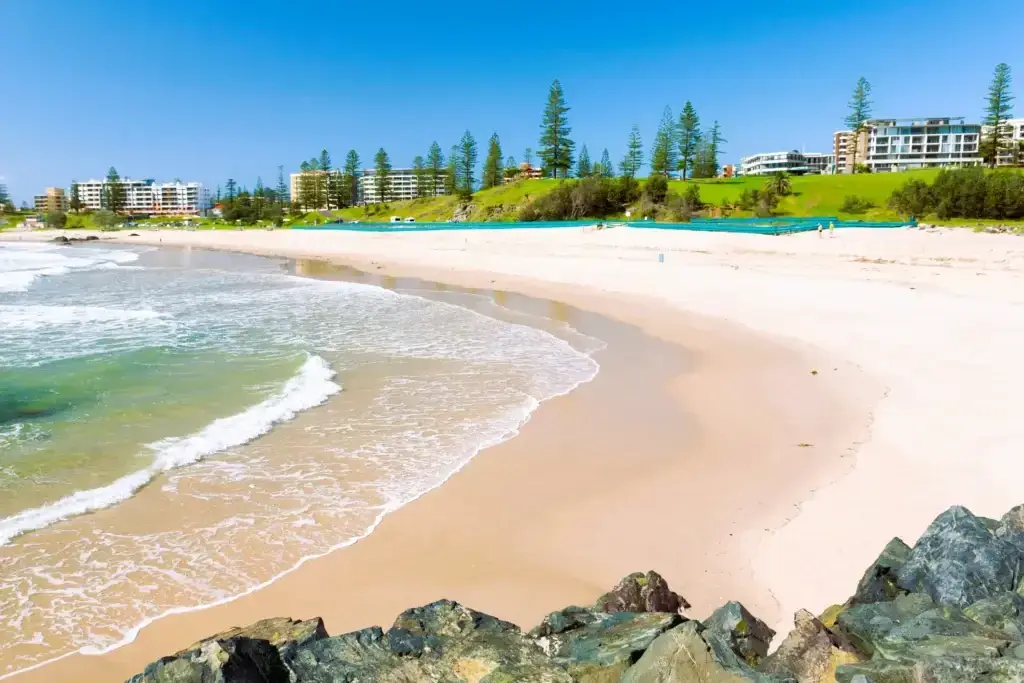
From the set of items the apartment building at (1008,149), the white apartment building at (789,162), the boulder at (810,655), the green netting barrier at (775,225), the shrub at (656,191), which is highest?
the white apartment building at (789,162)

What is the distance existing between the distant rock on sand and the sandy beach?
0.61m

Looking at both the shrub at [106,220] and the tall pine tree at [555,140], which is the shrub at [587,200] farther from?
the shrub at [106,220]

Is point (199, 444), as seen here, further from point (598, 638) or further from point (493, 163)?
point (493, 163)

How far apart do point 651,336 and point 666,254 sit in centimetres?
1653

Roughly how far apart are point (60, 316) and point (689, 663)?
62.6 feet

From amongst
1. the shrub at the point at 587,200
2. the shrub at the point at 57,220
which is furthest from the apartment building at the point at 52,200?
the shrub at the point at 587,200

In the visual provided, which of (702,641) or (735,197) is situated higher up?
(735,197)

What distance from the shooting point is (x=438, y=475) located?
665cm

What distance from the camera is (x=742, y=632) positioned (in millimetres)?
3467

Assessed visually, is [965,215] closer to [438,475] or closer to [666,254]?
[666,254]

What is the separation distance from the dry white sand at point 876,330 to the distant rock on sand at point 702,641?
66cm

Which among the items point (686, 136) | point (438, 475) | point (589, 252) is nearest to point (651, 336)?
point (438, 475)

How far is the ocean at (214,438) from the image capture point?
4.80 meters

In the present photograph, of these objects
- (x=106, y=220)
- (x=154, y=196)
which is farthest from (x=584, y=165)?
(x=154, y=196)
